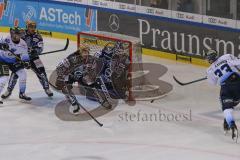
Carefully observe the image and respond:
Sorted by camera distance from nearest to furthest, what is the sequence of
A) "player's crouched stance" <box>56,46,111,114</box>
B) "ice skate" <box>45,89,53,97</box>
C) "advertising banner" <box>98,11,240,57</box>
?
"player's crouched stance" <box>56,46,111,114</box> < "ice skate" <box>45,89,53,97</box> < "advertising banner" <box>98,11,240,57</box>

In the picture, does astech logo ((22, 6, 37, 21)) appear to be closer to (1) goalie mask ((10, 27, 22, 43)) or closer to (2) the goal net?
(2) the goal net

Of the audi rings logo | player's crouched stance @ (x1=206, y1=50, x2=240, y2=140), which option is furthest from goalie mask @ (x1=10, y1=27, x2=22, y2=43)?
the audi rings logo

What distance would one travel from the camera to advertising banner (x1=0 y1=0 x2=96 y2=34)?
1566 cm

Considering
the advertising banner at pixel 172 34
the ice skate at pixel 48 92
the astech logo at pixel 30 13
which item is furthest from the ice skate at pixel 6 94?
the astech logo at pixel 30 13

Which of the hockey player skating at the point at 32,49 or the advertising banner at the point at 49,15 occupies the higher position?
the hockey player skating at the point at 32,49

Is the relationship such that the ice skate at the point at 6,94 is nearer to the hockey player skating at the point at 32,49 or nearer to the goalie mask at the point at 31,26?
the hockey player skating at the point at 32,49

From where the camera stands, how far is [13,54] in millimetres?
10281

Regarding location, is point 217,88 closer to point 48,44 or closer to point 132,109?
point 132,109

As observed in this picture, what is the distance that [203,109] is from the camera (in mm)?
10094

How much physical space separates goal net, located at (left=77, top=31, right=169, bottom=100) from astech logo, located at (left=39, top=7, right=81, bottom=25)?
482 centimetres

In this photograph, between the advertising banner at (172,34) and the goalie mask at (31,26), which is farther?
the advertising banner at (172,34)

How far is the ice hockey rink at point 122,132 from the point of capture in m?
7.92

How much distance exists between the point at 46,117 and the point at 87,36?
181cm

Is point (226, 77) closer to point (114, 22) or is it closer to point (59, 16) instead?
point (114, 22)
